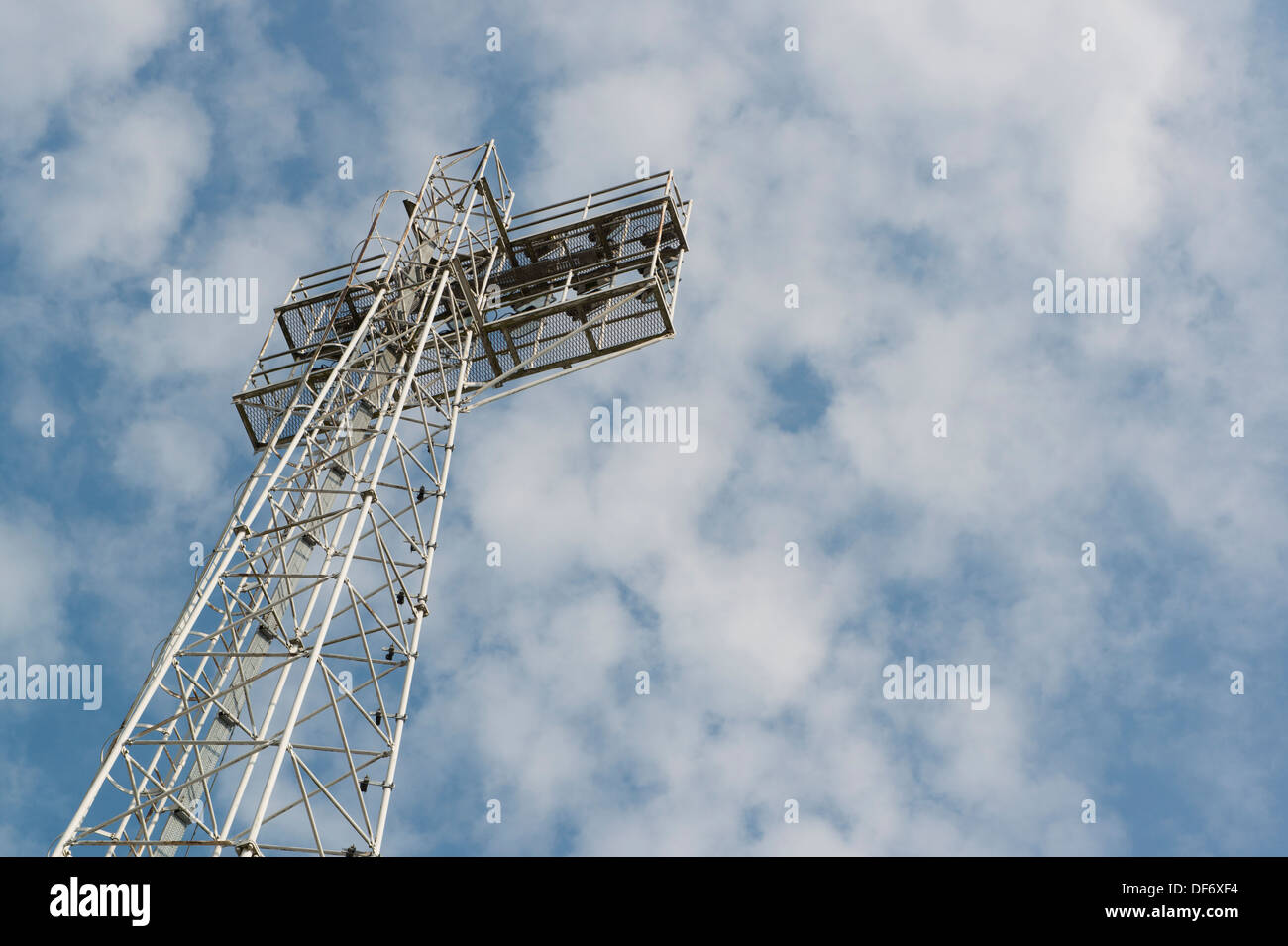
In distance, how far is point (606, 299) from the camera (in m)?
27.6

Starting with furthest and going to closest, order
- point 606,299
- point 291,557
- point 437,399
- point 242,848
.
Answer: point 606,299, point 437,399, point 291,557, point 242,848

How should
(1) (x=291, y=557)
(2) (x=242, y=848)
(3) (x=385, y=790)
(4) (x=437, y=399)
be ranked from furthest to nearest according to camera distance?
1. (4) (x=437, y=399)
2. (1) (x=291, y=557)
3. (3) (x=385, y=790)
4. (2) (x=242, y=848)
